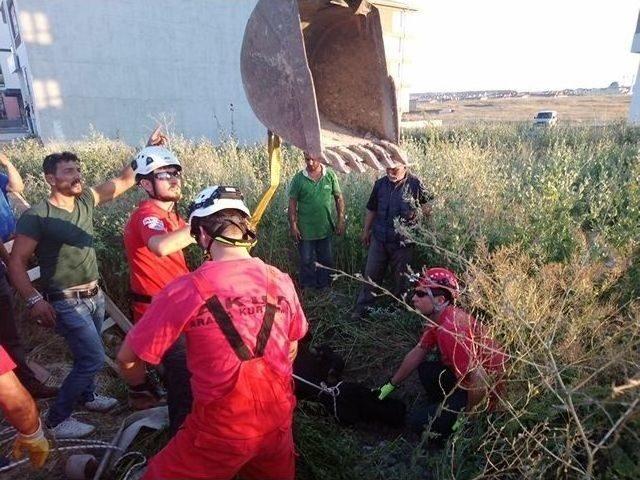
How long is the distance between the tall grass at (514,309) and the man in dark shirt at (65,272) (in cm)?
162

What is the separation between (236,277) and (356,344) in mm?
2442

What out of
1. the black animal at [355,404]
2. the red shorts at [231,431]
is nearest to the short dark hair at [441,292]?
the black animal at [355,404]

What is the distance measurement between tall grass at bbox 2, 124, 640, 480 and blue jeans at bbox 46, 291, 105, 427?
153 centimetres

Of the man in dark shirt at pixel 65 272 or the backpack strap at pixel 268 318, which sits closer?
the backpack strap at pixel 268 318

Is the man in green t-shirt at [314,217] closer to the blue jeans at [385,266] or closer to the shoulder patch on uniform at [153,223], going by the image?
the blue jeans at [385,266]

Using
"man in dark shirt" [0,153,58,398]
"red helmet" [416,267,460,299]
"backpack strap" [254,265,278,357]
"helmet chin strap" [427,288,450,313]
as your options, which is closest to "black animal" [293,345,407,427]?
"helmet chin strap" [427,288,450,313]

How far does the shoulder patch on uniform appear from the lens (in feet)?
9.35

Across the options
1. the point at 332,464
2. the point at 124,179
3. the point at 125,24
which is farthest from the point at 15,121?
the point at 332,464

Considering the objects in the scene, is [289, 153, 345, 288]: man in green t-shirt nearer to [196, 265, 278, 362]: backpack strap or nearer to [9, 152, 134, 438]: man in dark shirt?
[9, 152, 134, 438]: man in dark shirt

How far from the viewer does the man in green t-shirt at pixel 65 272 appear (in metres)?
2.96

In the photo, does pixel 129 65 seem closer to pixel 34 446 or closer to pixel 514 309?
pixel 34 446

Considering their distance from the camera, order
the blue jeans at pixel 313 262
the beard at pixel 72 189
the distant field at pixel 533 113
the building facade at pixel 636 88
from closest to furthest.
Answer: the beard at pixel 72 189 < the blue jeans at pixel 313 262 < the building facade at pixel 636 88 < the distant field at pixel 533 113

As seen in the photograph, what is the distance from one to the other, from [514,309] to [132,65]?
2170 centimetres

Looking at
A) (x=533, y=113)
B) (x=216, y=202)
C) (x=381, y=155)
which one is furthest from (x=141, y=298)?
(x=533, y=113)
